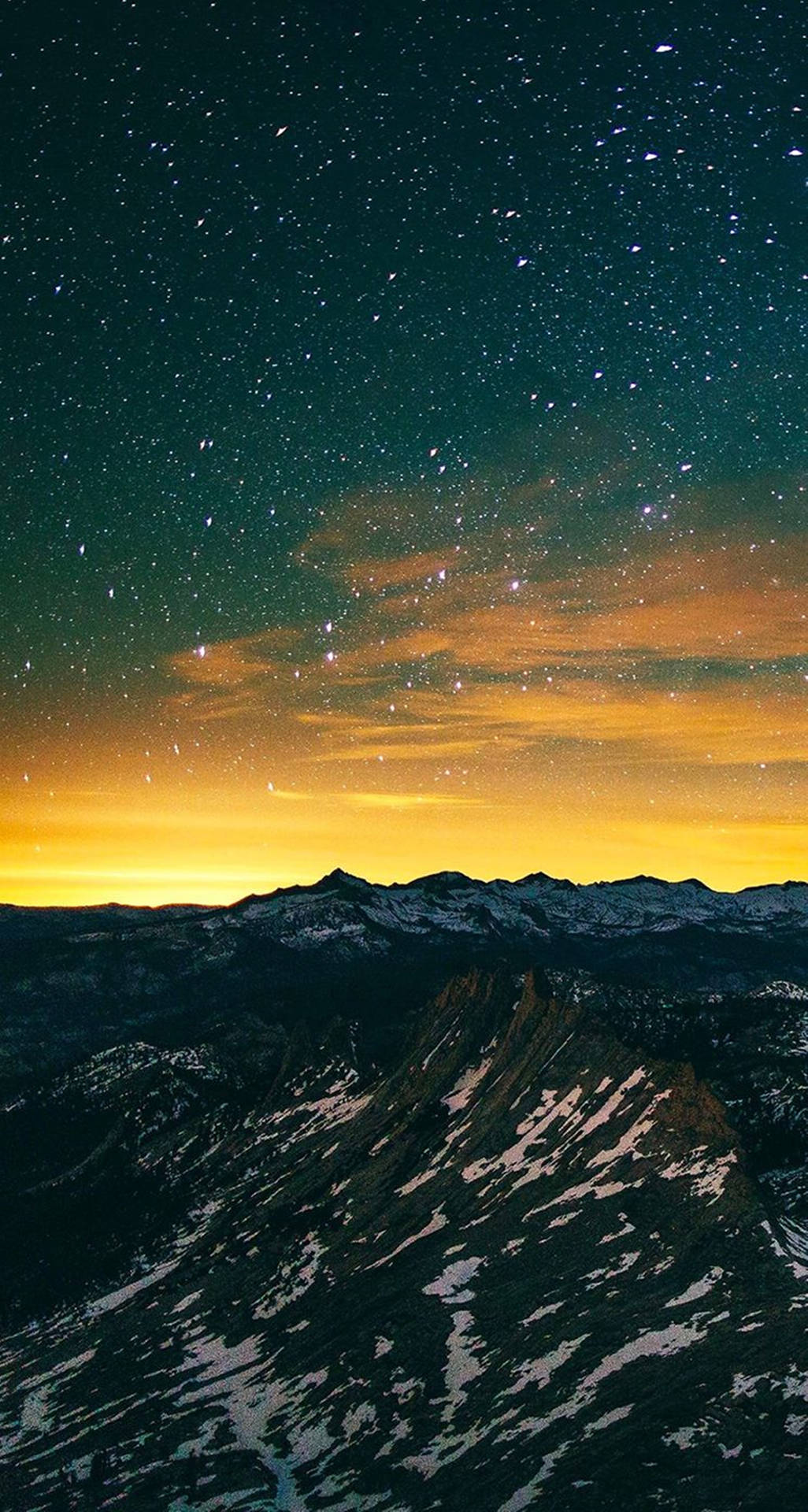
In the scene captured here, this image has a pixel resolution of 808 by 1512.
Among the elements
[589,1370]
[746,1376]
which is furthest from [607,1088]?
[746,1376]

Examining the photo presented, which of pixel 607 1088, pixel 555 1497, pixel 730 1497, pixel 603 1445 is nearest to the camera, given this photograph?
pixel 730 1497

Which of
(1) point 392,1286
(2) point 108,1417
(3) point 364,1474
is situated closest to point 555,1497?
(3) point 364,1474

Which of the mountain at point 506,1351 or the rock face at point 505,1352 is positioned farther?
the mountain at point 506,1351

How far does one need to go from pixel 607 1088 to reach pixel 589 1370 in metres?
82.9

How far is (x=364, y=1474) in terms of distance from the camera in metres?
104

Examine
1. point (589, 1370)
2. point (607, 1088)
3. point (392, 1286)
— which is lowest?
point (392, 1286)

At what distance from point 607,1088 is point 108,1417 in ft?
293

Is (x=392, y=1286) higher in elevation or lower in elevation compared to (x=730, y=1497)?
lower

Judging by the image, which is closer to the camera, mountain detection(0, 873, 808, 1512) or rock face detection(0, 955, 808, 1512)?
rock face detection(0, 955, 808, 1512)

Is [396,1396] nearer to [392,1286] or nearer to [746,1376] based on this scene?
[392,1286]

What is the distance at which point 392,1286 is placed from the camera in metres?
157

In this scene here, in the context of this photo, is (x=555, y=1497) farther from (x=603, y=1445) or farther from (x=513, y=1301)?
(x=513, y=1301)

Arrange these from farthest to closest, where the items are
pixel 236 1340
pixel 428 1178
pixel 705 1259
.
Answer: pixel 428 1178 < pixel 236 1340 < pixel 705 1259

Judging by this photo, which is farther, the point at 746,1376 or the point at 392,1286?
the point at 392,1286
